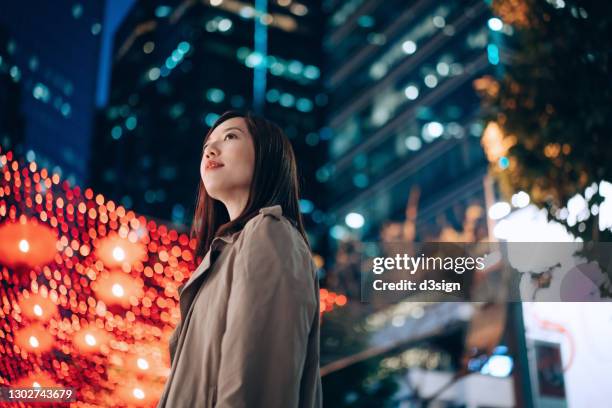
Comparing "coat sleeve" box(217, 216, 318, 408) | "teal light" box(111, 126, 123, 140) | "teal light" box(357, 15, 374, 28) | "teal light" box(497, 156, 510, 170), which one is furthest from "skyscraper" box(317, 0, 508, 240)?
"coat sleeve" box(217, 216, 318, 408)

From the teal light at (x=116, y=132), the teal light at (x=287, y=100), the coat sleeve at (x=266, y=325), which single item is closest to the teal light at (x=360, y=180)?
the teal light at (x=287, y=100)

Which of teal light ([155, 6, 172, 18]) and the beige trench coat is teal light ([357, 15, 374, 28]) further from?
the beige trench coat

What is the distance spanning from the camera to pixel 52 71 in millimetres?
17203

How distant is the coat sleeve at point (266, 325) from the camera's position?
1.01 m

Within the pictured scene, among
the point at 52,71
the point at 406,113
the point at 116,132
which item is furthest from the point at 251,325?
the point at 116,132

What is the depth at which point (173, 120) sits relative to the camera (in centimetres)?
3956

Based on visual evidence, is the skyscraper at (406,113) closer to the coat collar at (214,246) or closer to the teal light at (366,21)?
the teal light at (366,21)

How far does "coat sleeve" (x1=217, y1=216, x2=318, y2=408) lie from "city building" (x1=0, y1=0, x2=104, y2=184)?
384 inches

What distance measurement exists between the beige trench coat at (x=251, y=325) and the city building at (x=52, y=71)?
31.6 ft

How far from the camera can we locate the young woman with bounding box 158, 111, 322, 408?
1025 millimetres

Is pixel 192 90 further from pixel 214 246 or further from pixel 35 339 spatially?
pixel 214 246

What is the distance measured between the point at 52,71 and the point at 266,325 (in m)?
17.9

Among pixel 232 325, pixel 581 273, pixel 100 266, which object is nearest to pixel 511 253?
pixel 581 273

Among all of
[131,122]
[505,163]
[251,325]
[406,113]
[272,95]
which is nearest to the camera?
[251,325]
